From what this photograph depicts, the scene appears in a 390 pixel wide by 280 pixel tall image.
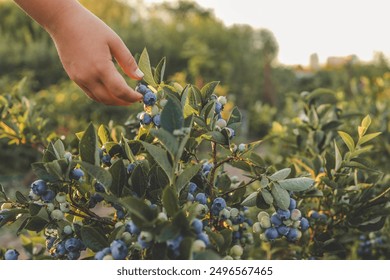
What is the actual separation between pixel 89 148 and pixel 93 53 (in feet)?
0.72

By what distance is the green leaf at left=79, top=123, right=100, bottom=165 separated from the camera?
2.65 ft

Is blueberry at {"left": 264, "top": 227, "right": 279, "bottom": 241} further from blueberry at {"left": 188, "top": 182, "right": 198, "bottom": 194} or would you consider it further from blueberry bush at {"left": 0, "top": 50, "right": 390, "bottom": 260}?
blueberry at {"left": 188, "top": 182, "right": 198, "bottom": 194}

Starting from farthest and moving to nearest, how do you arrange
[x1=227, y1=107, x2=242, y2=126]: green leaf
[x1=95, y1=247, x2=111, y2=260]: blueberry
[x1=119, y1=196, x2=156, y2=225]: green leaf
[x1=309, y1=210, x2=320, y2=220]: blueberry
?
1. [x1=309, y1=210, x2=320, y2=220]: blueberry
2. [x1=227, y1=107, x2=242, y2=126]: green leaf
3. [x1=95, y1=247, x2=111, y2=260]: blueberry
4. [x1=119, y1=196, x2=156, y2=225]: green leaf

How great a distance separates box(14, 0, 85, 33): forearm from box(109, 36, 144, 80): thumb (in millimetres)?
100

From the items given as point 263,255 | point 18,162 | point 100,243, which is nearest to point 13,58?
point 18,162

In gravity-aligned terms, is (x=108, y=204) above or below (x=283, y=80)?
below

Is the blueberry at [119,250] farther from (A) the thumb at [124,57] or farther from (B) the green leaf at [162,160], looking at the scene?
(A) the thumb at [124,57]

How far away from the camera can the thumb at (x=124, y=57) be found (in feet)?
3.13

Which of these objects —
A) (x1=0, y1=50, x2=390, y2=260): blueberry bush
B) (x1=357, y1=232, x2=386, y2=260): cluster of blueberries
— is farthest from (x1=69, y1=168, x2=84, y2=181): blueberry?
(x1=357, y1=232, x2=386, y2=260): cluster of blueberries

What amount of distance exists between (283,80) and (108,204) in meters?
15.5

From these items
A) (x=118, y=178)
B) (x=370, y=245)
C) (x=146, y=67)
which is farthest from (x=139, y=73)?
(x=370, y=245)

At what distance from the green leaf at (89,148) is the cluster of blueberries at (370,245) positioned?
121 centimetres
